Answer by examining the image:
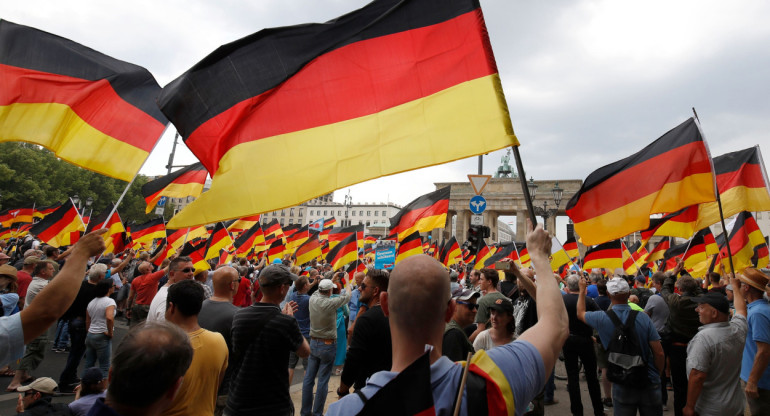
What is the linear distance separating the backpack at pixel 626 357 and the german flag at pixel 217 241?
928cm

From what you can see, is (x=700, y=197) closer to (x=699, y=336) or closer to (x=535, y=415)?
(x=699, y=336)

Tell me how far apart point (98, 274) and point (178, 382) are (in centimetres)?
568

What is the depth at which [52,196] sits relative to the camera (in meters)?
54.3

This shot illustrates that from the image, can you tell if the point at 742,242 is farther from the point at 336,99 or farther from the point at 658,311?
the point at 336,99

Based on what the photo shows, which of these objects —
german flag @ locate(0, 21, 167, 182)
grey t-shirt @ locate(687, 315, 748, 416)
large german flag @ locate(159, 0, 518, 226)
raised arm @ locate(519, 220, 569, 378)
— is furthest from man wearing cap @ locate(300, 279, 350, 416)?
raised arm @ locate(519, 220, 569, 378)

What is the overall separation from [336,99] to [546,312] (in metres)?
2.31

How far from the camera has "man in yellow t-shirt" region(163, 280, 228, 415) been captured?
277 centimetres

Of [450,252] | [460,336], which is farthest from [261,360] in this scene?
[450,252]

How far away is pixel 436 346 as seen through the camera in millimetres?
1537

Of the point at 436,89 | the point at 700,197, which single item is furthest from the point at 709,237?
the point at 436,89

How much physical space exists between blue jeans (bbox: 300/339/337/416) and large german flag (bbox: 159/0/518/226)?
10.9ft

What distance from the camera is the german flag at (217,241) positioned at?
1108cm

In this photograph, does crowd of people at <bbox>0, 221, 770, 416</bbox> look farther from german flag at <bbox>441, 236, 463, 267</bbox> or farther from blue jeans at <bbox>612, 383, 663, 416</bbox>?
german flag at <bbox>441, 236, 463, 267</bbox>

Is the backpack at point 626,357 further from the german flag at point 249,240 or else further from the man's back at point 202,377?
the german flag at point 249,240
